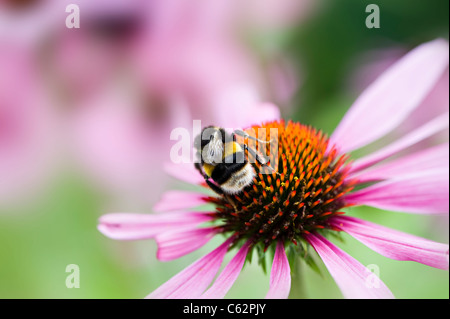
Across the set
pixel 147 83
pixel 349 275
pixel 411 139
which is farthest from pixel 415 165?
pixel 147 83

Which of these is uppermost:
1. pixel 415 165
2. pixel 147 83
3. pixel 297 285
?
pixel 147 83

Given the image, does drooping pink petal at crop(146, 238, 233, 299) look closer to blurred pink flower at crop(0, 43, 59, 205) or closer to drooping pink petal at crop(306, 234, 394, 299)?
drooping pink petal at crop(306, 234, 394, 299)

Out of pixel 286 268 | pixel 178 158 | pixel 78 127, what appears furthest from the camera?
pixel 78 127

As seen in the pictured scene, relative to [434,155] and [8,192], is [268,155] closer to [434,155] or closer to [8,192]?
[434,155]

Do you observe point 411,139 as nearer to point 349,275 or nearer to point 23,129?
point 349,275

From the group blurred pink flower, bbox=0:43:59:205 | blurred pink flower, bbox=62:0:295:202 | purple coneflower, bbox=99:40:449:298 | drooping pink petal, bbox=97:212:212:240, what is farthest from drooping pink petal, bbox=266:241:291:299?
blurred pink flower, bbox=0:43:59:205

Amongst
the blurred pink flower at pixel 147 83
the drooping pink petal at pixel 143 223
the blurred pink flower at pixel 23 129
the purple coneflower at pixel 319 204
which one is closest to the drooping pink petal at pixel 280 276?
the purple coneflower at pixel 319 204
